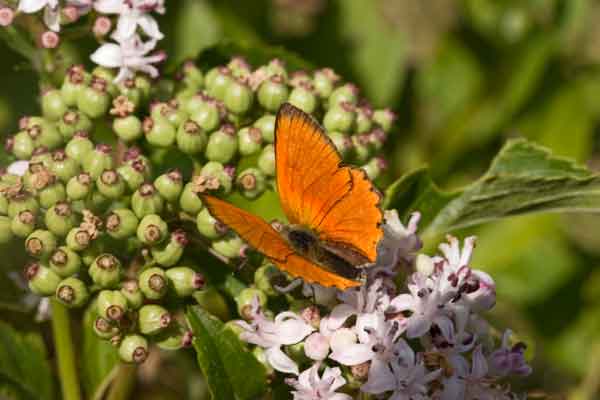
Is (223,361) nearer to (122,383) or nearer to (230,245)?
(230,245)

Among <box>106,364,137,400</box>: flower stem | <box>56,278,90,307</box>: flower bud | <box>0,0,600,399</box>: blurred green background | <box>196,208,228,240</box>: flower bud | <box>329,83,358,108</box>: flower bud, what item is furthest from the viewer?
<box>0,0,600,399</box>: blurred green background

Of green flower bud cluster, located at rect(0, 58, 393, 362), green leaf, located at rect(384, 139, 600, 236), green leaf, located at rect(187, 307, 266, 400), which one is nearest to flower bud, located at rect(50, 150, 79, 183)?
green flower bud cluster, located at rect(0, 58, 393, 362)

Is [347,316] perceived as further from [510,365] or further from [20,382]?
[20,382]

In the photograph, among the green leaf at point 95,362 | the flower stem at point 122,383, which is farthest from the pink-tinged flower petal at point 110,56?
the flower stem at point 122,383

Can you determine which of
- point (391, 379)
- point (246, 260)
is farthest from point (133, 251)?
point (391, 379)

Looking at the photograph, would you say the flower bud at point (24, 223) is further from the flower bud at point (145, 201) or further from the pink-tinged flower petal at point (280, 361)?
the pink-tinged flower petal at point (280, 361)

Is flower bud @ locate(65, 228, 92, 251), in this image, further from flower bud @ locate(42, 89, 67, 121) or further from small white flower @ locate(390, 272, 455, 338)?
small white flower @ locate(390, 272, 455, 338)

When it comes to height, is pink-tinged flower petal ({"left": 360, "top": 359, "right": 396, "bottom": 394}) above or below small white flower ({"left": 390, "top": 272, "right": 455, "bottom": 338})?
below
